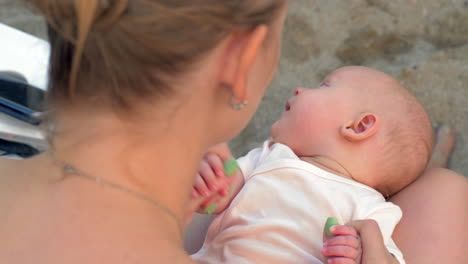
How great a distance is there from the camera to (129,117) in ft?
2.56

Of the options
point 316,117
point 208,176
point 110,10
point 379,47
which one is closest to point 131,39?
point 110,10

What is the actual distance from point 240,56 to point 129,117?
18cm

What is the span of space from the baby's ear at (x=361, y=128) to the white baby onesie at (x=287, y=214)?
133mm

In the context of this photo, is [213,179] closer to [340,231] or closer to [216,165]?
[216,165]

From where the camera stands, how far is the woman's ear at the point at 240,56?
0.78 metres

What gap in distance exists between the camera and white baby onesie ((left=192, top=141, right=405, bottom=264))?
1.20 meters

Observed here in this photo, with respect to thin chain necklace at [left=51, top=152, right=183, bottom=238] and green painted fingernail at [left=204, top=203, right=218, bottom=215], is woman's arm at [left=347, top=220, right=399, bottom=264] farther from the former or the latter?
thin chain necklace at [left=51, top=152, right=183, bottom=238]

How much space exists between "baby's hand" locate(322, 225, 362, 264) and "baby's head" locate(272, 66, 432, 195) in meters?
0.36

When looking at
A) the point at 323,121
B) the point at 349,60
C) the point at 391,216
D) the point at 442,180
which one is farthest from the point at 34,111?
the point at 349,60

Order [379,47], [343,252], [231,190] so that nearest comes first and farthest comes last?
[343,252], [231,190], [379,47]

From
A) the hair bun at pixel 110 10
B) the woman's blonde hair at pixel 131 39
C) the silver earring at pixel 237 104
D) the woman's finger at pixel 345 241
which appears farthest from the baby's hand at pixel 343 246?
the hair bun at pixel 110 10

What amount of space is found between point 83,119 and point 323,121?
821mm

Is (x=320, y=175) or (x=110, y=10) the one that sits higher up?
(x=110, y=10)

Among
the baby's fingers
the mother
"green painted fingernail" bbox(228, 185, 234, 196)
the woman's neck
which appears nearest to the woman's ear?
the mother
